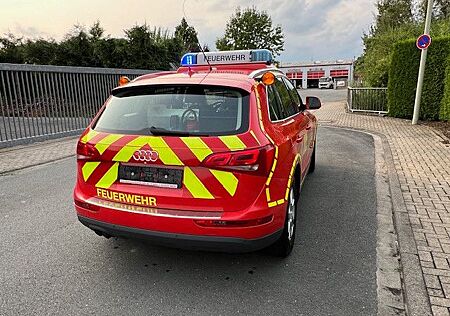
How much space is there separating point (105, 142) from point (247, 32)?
35765 millimetres

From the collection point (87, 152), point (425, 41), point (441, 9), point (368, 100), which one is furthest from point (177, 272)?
point (441, 9)

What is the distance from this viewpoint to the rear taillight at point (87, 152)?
2.87m

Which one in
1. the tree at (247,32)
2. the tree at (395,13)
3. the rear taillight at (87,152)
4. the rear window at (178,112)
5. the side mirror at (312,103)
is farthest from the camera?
the tree at (247,32)

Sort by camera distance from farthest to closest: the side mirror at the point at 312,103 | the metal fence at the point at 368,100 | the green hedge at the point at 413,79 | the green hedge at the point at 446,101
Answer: the metal fence at the point at 368,100, the green hedge at the point at 413,79, the green hedge at the point at 446,101, the side mirror at the point at 312,103

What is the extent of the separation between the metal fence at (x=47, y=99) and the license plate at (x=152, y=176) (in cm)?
726

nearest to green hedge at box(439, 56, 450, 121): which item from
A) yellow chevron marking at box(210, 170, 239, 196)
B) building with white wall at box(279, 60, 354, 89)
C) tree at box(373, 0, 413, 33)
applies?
yellow chevron marking at box(210, 170, 239, 196)

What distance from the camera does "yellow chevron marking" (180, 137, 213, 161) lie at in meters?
2.55

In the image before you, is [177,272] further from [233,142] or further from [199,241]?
[233,142]

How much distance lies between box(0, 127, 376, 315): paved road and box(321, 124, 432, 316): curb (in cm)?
9

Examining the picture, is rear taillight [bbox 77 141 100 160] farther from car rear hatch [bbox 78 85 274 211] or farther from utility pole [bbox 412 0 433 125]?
utility pole [bbox 412 0 433 125]

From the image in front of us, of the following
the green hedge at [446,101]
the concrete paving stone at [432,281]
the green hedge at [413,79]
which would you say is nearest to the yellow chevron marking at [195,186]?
the concrete paving stone at [432,281]

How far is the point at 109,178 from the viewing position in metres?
2.84

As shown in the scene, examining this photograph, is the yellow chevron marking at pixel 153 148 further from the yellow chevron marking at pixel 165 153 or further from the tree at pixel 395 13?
the tree at pixel 395 13

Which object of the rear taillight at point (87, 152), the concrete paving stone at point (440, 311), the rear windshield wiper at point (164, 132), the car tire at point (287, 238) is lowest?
the concrete paving stone at point (440, 311)
